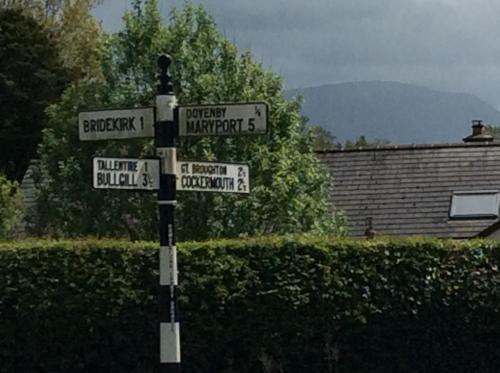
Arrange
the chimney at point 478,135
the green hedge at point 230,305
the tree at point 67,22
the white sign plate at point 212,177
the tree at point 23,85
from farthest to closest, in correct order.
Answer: the tree at point 67,22, the tree at point 23,85, the chimney at point 478,135, the green hedge at point 230,305, the white sign plate at point 212,177

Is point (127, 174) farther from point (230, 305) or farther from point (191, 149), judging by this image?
point (191, 149)

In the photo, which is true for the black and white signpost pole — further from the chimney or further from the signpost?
the chimney

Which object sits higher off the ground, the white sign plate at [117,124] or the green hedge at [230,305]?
the white sign plate at [117,124]

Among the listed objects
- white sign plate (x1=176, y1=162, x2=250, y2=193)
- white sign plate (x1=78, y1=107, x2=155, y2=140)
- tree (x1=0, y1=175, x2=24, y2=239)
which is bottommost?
tree (x1=0, y1=175, x2=24, y2=239)

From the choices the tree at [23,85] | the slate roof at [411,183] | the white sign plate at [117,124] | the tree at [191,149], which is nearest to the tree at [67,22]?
the tree at [23,85]

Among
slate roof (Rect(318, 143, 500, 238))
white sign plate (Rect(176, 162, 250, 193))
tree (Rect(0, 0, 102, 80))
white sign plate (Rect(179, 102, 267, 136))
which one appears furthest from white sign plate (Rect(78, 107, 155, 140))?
tree (Rect(0, 0, 102, 80))

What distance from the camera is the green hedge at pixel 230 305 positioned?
1390 cm

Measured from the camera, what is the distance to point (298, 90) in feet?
71.4

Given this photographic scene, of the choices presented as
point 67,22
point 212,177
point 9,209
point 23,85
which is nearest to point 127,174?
point 212,177

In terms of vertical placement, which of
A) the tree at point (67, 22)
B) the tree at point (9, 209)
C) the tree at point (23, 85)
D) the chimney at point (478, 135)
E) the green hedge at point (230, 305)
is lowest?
the green hedge at point (230, 305)

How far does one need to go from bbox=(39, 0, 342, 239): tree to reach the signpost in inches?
296

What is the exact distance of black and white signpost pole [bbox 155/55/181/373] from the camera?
34.2ft

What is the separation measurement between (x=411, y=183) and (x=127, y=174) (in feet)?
76.8

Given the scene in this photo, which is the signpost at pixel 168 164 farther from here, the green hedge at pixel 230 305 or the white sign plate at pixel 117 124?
the green hedge at pixel 230 305
